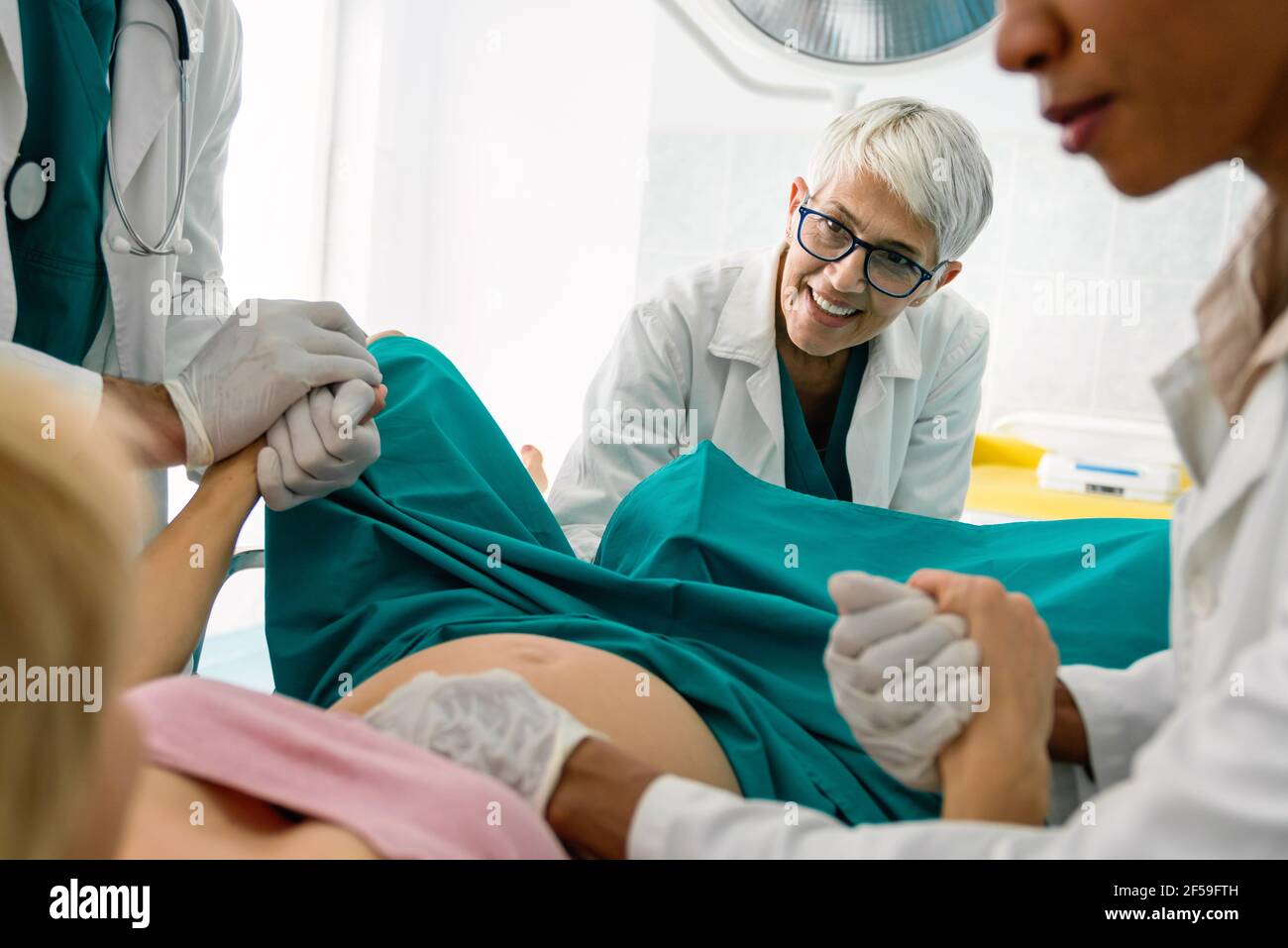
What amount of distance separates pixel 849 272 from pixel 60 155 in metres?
1.17

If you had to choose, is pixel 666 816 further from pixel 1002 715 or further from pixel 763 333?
pixel 763 333

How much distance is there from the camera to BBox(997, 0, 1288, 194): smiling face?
2.20 feet

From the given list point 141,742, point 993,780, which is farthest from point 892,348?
point 141,742

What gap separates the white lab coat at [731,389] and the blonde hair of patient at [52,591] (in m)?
1.40

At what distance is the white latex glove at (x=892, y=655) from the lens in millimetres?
858

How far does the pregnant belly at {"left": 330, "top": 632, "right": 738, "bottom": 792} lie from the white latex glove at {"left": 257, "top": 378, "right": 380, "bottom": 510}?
0.30 metres

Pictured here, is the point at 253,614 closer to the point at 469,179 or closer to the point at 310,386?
the point at 469,179

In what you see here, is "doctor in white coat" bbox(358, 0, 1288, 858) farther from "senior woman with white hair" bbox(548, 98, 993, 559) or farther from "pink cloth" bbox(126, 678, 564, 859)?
"senior woman with white hair" bbox(548, 98, 993, 559)

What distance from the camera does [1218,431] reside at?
33.0 inches

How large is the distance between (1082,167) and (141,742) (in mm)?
3182

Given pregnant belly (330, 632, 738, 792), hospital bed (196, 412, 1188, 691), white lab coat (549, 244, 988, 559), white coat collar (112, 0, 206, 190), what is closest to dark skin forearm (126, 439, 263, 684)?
pregnant belly (330, 632, 738, 792)

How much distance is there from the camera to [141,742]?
23.2 inches

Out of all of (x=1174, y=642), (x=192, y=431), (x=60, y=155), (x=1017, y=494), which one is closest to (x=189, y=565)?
(x=192, y=431)

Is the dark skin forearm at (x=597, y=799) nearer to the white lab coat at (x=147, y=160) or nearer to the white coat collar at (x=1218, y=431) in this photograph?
the white coat collar at (x=1218, y=431)
